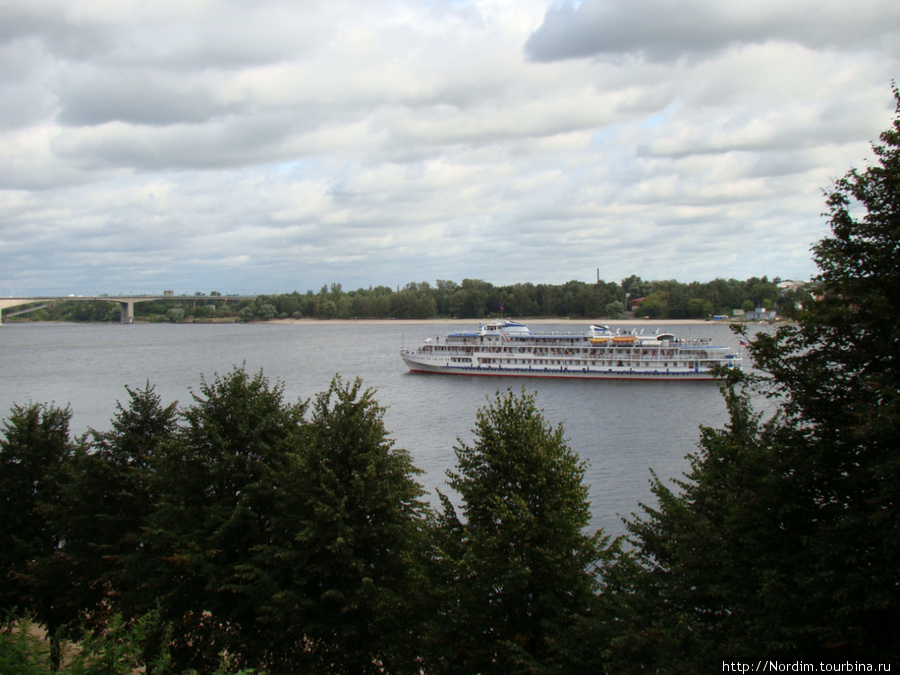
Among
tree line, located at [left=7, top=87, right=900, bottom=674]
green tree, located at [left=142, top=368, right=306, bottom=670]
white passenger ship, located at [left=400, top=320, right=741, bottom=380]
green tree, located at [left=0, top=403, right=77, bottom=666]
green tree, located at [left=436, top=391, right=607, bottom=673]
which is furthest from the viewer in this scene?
white passenger ship, located at [left=400, top=320, right=741, bottom=380]

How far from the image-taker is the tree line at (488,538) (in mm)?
9586

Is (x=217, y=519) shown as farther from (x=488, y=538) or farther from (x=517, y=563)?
(x=517, y=563)

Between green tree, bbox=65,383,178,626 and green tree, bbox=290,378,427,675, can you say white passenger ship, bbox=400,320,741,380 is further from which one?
green tree, bbox=290,378,427,675

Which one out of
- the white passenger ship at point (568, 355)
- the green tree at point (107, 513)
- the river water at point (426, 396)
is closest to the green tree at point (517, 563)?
the river water at point (426, 396)

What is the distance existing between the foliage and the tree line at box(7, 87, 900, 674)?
4 centimetres

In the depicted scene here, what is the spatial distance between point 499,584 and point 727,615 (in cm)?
421

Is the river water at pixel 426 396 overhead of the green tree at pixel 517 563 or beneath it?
beneath

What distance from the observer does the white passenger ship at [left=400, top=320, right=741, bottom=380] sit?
7444 cm

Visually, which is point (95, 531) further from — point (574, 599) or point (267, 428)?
point (574, 599)

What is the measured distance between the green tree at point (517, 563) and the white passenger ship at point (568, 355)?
6269 centimetres

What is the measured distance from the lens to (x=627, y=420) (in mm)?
51906

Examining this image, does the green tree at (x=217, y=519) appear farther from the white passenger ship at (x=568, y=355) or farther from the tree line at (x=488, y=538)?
the white passenger ship at (x=568, y=355)

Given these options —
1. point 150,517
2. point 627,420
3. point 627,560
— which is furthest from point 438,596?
point 627,420

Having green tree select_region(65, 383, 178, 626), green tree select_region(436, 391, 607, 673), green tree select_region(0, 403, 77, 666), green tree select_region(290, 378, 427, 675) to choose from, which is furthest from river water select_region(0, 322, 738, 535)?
green tree select_region(0, 403, 77, 666)
